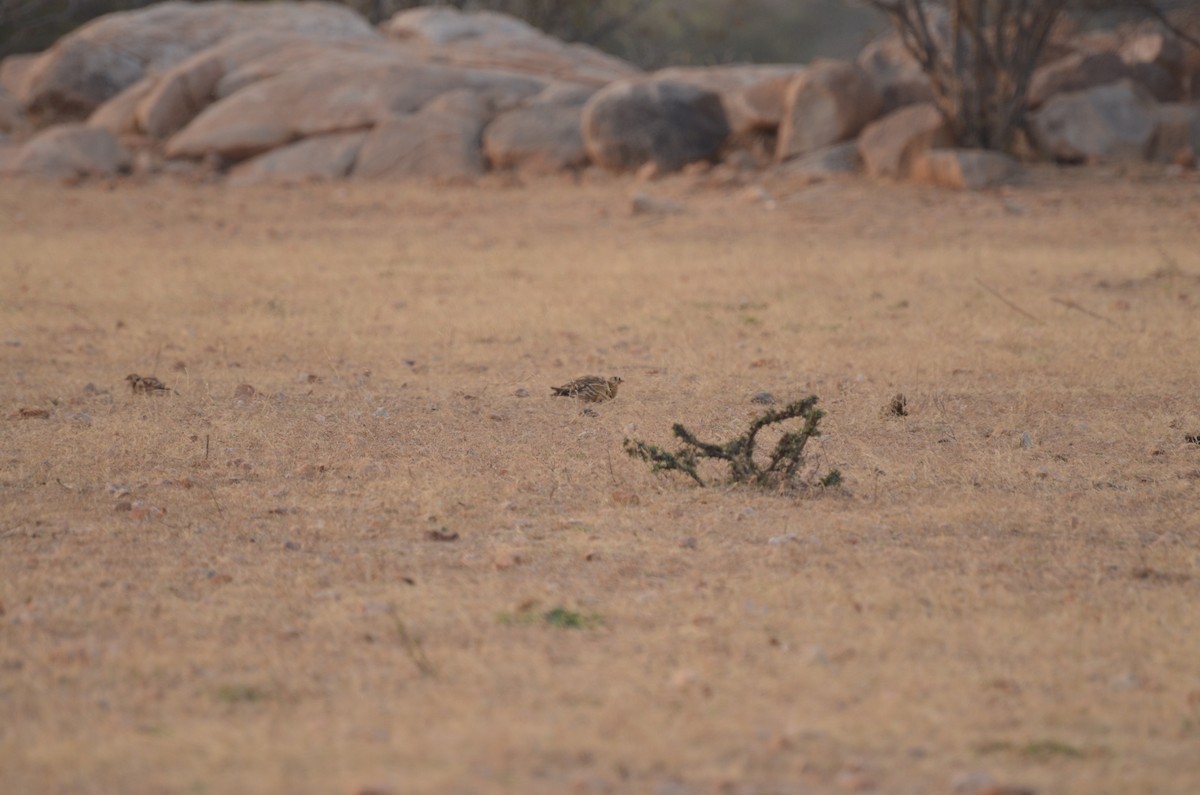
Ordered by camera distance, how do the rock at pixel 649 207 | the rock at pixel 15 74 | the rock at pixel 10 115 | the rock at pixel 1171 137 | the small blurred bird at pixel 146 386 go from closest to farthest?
the small blurred bird at pixel 146 386
the rock at pixel 649 207
the rock at pixel 1171 137
the rock at pixel 10 115
the rock at pixel 15 74

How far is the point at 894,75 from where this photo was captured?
53.1 feet

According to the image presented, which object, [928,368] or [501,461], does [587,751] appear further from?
[928,368]

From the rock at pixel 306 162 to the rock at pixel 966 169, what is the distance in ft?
20.9

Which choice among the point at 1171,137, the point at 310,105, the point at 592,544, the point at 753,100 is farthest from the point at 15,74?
the point at 592,544

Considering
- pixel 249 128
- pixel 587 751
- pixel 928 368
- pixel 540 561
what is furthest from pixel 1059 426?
pixel 249 128

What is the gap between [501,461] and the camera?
5.06 metres

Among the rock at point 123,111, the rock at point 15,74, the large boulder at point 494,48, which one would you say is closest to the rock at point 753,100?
the large boulder at point 494,48

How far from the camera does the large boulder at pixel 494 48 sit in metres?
18.6

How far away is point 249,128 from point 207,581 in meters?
13.6

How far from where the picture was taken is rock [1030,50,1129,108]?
51.4 feet

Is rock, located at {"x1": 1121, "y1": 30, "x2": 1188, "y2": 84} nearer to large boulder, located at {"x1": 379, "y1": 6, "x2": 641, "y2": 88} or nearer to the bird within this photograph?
large boulder, located at {"x1": 379, "y1": 6, "x2": 641, "y2": 88}

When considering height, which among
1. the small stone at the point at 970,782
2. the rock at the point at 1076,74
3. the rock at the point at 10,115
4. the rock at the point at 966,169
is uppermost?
the small stone at the point at 970,782

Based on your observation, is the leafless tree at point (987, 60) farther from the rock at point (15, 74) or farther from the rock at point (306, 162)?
the rock at point (15, 74)

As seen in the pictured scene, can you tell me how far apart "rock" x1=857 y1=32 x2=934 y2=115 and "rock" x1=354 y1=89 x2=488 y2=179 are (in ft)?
14.7
